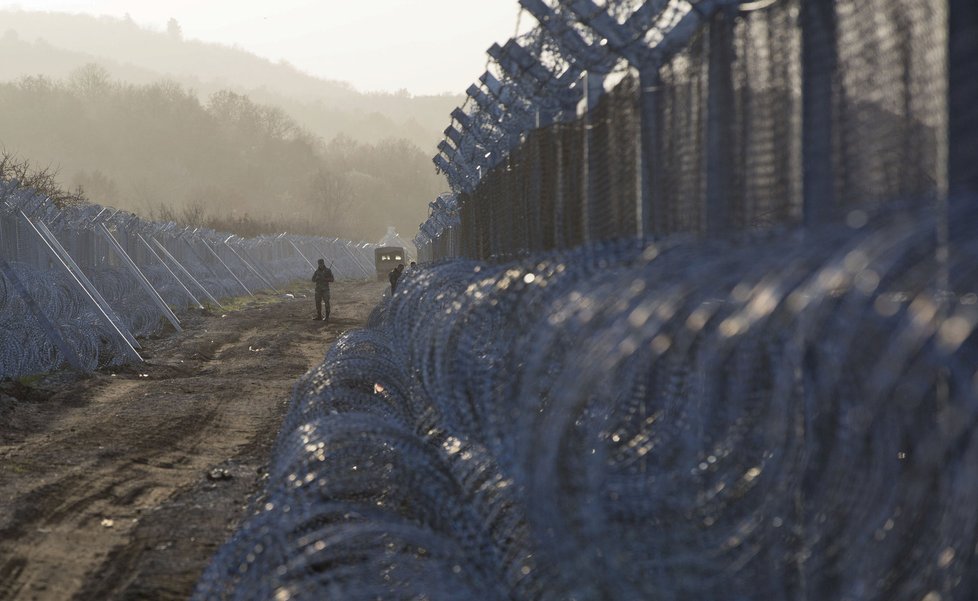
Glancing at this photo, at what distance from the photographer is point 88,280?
2008 centimetres

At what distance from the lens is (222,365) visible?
17.4m

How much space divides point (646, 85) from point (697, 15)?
19.0 inches

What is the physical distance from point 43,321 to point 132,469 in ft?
23.3

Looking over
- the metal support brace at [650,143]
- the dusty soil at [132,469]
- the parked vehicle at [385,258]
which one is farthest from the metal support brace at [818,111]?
the parked vehicle at [385,258]

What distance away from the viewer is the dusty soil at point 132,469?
21.0 ft

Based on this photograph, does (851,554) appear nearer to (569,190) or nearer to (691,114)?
(691,114)

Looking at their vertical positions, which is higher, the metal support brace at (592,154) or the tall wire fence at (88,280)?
the metal support brace at (592,154)

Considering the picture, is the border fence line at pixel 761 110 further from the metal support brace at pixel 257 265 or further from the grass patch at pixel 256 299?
the metal support brace at pixel 257 265

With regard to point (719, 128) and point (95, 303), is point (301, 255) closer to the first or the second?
point (95, 303)

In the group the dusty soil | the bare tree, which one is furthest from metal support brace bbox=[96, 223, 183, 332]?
the dusty soil

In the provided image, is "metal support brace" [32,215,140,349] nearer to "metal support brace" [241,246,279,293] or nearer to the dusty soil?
the dusty soil

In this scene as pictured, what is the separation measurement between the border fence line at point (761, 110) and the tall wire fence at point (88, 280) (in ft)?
34.3

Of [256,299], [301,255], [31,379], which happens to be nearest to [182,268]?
[256,299]

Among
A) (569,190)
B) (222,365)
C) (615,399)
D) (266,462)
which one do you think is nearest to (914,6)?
(615,399)
